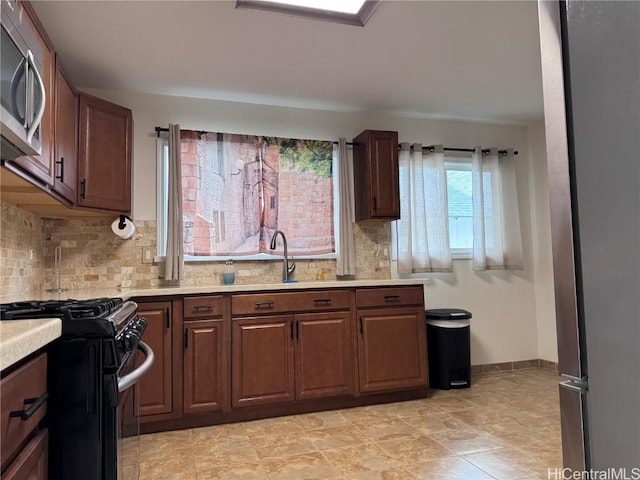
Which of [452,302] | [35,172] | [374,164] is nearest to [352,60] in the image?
[374,164]

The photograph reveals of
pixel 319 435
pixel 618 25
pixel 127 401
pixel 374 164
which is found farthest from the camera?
pixel 374 164

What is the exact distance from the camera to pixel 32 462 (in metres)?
0.98

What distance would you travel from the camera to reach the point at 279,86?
343 centimetres

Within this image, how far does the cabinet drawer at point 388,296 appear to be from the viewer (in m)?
3.31

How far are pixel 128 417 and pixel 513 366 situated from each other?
387 centimetres

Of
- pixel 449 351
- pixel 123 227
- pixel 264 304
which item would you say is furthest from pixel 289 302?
pixel 449 351

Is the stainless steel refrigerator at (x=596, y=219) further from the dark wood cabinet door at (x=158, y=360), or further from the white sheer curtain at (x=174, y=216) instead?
the white sheer curtain at (x=174, y=216)

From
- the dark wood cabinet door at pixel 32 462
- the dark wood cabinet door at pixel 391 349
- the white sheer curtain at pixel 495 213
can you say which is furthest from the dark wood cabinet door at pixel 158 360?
the white sheer curtain at pixel 495 213

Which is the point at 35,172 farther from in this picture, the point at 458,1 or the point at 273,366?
the point at 458,1

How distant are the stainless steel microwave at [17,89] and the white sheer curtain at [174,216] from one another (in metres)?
1.68

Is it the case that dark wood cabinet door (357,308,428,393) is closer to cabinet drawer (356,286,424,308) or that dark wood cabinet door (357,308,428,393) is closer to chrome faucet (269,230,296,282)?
cabinet drawer (356,286,424,308)

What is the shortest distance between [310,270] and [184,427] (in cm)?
158

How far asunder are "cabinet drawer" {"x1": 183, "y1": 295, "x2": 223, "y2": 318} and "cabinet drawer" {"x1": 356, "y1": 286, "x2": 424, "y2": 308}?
1042mm

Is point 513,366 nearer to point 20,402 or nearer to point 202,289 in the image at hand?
point 202,289
